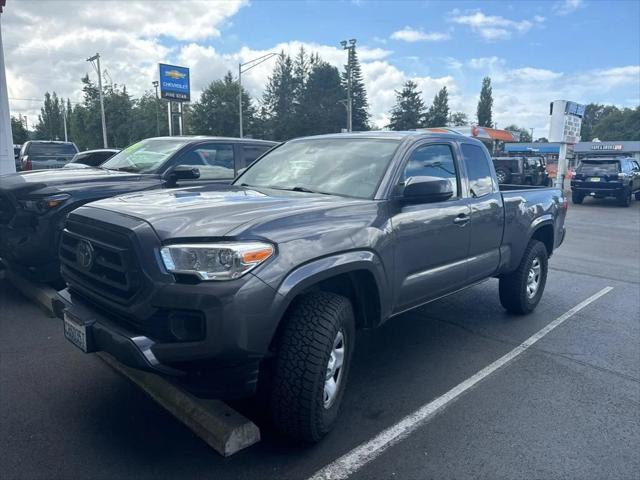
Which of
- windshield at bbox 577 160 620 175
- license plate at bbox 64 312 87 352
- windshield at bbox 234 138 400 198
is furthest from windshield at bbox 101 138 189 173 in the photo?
windshield at bbox 577 160 620 175

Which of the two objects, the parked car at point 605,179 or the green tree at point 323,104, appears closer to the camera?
the parked car at point 605,179

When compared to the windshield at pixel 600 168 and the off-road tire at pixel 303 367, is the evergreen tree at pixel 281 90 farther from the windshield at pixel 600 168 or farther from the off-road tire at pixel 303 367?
the off-road tire at pixel 303 367

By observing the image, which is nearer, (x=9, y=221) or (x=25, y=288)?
(x=9, y=221)

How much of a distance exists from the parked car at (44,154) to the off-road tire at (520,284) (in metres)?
14.1

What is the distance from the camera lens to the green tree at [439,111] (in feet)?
275

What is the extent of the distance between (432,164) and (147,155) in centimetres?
396

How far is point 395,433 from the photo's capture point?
10.4ft

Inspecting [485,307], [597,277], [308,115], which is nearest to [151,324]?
[485,307]

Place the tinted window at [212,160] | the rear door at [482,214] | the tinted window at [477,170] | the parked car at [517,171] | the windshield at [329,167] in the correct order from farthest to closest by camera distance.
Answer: the parked car at [517,171] → the tinted window at [212,160] → the tinted window at [477,170] → the rear door at [482,214] → the windshield at [329,167]

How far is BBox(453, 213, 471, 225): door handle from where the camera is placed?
163 inches

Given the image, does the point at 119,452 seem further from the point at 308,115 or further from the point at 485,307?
the point at 308,115

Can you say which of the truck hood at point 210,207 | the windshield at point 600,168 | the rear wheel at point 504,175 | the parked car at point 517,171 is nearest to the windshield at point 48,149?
the truck hood at point 210,207

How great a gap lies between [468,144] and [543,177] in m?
23.7

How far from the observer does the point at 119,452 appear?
285 centimetres
